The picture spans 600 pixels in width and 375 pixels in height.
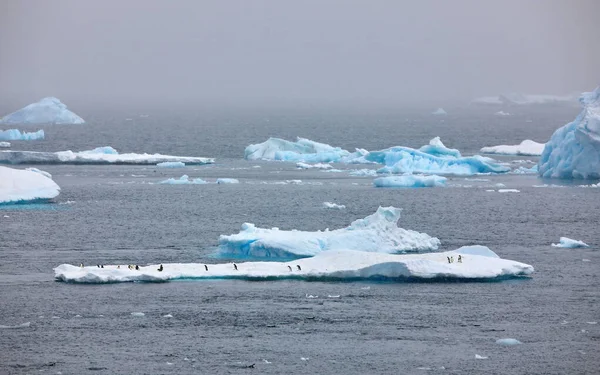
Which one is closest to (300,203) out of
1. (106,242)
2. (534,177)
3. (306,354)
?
(106,242)

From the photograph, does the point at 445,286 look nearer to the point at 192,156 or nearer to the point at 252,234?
the point at 252,234

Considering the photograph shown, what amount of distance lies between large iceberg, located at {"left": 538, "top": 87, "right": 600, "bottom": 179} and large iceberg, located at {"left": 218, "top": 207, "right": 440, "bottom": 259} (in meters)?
21.7

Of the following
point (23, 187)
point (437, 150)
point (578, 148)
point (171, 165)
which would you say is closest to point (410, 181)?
point (437, 150)

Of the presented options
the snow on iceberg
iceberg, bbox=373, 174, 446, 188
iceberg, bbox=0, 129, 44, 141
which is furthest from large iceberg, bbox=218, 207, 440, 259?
iceberg, bbox=0, 129, 44, 141

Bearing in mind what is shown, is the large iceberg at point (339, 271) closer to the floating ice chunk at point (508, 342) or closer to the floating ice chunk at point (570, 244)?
the floating ice chunk at point (570, 244)

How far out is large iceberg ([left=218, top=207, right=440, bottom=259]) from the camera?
38.6m

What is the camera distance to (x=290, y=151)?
77.0 m

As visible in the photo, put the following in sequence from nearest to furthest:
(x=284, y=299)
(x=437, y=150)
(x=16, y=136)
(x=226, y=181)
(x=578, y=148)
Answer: (x=284, y=299) < (x=226, y=181) < (x=578, y=148) < (x=437, y=150) < (x=16, y=136)

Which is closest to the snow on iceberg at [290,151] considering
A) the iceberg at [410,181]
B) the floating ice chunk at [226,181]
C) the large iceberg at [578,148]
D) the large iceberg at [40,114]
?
the floating ice chunk at [226,181]

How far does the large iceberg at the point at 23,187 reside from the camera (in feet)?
168

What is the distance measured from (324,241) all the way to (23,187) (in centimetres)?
1996

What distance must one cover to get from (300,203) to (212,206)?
477cm

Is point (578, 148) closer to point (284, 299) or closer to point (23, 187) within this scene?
point (23, 187)

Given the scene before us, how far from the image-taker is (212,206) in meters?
53.5
